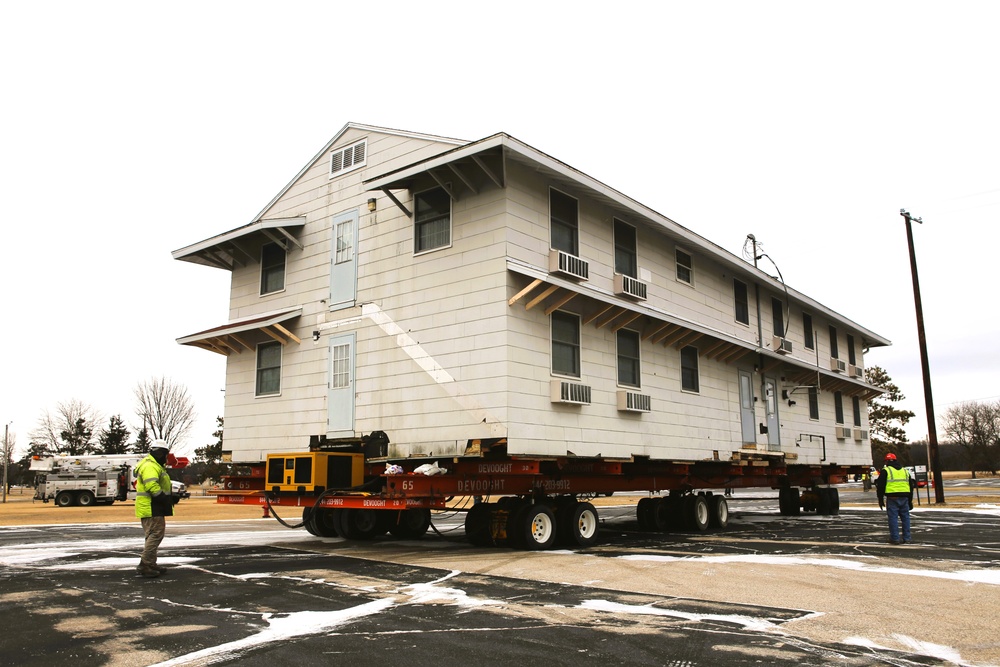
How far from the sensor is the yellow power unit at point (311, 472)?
43.6 feet

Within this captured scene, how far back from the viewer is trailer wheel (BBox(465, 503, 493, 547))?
1358cm

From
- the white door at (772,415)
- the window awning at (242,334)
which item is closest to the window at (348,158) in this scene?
the window awning at (242,334)

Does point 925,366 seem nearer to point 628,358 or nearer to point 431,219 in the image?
point 628,358

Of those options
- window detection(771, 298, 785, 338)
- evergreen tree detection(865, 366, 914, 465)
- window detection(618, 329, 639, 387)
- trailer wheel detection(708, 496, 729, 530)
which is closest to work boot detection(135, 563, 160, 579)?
window detection(618, 329, 639, 387)

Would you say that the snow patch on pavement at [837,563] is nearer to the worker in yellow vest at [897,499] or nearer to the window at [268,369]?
the worker in yellow vest at [897,499]

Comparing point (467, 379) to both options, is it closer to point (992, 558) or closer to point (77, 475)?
point (992, 558)

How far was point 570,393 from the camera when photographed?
46.0ft

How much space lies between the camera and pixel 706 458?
1817 centimetres

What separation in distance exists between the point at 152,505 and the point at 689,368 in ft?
40.4

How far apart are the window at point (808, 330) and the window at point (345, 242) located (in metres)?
16.1

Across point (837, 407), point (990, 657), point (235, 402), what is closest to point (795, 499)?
point (837, 407)

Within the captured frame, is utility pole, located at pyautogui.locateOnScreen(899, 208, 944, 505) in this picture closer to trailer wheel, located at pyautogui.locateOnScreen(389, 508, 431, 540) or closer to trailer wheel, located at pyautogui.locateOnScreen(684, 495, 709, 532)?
trailer wheel, located at pyautogui.locateOnScreen(684, 495, 709, 532)

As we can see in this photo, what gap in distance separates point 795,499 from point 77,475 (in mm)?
32909

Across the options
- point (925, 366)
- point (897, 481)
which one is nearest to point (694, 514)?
point (897, 481)
